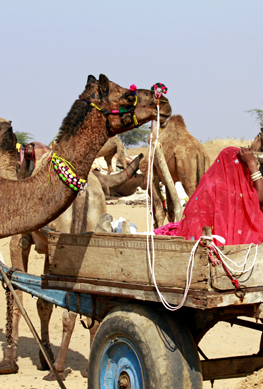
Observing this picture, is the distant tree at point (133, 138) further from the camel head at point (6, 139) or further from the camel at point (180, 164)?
the camel head at point (6, 139)

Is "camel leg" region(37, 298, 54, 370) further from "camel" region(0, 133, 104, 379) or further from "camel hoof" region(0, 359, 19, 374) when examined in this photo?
"camel hoof" region(0, 359, 19, 374)

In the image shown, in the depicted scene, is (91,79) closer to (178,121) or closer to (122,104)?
(122,104)

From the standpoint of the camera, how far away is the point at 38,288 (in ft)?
13.4

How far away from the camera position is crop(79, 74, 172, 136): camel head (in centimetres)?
327

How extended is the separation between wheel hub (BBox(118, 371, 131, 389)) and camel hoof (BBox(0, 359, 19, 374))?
280cm

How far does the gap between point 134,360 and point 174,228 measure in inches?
60.0

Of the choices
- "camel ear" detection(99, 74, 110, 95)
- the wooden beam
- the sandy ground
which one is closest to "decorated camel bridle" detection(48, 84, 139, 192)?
"camel ear" detection(99, 74, 110, 95)

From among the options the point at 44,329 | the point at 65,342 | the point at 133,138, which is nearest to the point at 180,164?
the point at 44,329

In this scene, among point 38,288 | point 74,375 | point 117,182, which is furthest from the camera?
point 117,182

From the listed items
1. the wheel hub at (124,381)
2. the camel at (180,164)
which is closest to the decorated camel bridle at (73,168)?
the wheel hub at (124,381)

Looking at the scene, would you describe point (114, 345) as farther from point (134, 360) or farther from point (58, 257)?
point (58, 257)

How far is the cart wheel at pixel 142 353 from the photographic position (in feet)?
9.16

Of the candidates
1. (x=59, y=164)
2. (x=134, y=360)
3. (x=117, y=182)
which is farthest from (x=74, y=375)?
(x=117, y=182)

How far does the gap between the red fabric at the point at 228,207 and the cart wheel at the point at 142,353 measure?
2.64 ft
